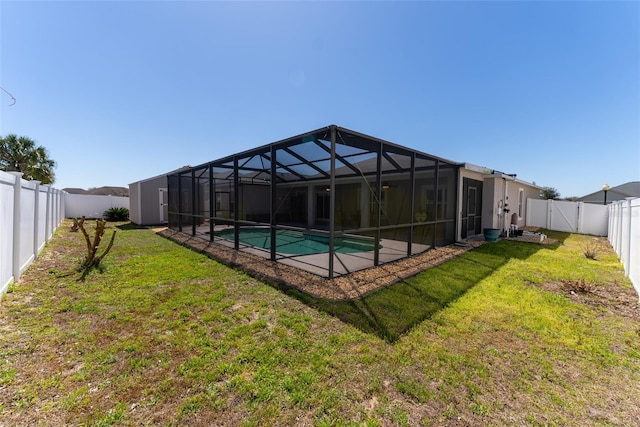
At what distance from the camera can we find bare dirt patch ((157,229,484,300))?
158 inches

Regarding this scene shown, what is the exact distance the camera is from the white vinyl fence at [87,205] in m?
15.9

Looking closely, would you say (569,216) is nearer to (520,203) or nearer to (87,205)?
(520,203)

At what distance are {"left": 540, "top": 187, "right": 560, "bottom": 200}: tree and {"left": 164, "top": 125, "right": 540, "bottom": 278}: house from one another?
3083cm

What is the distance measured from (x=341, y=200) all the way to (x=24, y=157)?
59.3ft

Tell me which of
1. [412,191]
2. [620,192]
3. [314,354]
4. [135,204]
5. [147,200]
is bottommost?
[314,354]

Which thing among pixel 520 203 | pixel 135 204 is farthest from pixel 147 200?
pixel 520 203

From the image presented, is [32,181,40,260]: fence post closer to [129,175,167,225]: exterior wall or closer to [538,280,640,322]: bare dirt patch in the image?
[129,175,167,225]: exterior wall

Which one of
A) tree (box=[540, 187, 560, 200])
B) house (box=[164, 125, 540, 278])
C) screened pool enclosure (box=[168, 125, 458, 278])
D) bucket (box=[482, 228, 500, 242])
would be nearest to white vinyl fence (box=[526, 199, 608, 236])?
house (box=[164, 125, 540, 278])

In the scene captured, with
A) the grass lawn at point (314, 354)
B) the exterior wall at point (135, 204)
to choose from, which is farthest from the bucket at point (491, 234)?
the exterior wall at point (135, 204)

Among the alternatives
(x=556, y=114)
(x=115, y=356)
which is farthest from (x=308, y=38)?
(x=556, y=114)

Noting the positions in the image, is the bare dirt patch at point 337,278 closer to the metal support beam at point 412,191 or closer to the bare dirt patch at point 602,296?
the metal support beam at point 412,191

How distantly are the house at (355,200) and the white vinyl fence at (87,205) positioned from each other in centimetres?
929

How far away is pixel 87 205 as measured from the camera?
16.2m

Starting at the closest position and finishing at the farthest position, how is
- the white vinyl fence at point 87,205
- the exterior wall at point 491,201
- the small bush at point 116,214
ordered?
1. the exterior wall at point 491,201
2. the small bush at point 116,214
3. the white vinyl fence at point 87,205
